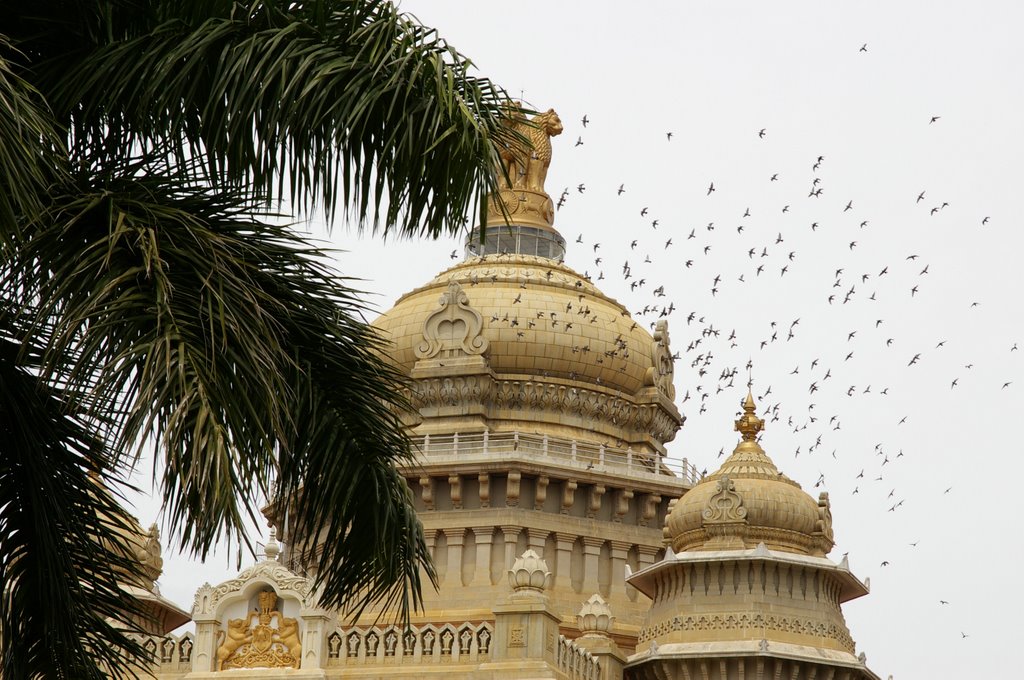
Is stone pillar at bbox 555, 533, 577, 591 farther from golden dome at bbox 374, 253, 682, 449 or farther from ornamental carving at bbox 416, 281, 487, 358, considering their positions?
ornamental carving at bbox 416, 281, 487, 358

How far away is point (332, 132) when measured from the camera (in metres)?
12.2

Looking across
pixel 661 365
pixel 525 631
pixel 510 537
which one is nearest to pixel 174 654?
pixel 525 631

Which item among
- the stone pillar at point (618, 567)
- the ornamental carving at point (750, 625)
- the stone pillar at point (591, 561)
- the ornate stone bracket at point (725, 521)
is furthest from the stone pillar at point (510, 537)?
the ornate stone bracket at point (725, 521)

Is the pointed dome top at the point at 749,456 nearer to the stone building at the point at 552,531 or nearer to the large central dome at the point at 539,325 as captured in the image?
the stone building at the point at 552,531

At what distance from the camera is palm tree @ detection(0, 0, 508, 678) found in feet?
37.9

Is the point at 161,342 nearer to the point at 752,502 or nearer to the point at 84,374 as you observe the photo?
the point at 84,374

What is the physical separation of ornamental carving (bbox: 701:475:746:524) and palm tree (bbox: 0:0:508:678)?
83.7ft

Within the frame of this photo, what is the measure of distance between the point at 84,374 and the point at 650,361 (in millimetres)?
37650

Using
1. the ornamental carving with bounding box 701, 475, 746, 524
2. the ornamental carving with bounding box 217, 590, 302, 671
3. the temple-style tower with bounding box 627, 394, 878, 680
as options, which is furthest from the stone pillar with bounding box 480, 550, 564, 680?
the ornamental carving with bounding box 701, 475, 746, 524

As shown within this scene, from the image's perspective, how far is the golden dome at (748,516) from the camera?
38125mm

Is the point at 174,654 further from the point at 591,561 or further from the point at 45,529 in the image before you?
the point at 45,529

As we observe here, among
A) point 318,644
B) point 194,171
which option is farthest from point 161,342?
point 318,644

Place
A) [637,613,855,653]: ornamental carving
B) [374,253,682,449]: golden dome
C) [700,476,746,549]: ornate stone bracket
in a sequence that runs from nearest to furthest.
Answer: [637,613,855,653]: ornamental carving < [700,476,746,549]: ornate stone bracket < [374,253,682,449]: golden dome

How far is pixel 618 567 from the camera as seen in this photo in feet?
144
